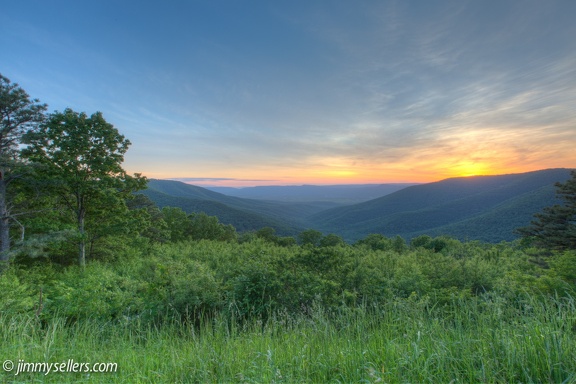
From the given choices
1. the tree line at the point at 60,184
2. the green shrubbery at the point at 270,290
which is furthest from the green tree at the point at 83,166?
the green shrubbery at the point at 270,290

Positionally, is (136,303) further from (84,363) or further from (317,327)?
(317,327)

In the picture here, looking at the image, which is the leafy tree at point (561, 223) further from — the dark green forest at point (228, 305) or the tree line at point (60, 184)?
the tree line at point (60, 184)

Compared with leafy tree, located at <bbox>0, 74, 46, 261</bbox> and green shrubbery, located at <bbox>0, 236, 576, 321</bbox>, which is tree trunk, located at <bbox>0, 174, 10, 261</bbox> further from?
green shrubbery, located at <bbox>0, 236, 576, 321</bbox>

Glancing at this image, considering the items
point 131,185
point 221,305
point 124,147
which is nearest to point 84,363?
point 221,305

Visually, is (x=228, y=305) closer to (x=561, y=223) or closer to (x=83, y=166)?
(x=83, y=166)

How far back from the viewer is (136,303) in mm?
6973

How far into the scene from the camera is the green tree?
12344 mm

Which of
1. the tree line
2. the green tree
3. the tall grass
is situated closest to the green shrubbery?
the tall grass

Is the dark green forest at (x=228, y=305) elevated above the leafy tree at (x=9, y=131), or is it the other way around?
the leafy tree at (x=9, y=131)

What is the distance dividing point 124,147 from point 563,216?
1646 inches

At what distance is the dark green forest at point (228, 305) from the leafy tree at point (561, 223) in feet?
27.8

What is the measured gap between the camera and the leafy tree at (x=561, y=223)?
2380cm

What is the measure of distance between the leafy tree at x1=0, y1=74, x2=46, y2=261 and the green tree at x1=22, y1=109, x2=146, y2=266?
0.54 meters

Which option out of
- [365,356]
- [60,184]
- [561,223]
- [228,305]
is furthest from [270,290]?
[561,223]
